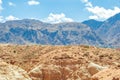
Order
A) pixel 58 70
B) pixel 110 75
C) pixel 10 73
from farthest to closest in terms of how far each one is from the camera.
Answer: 1. pixel 58 70
2. pixel 110 75
3. pixel 10 73

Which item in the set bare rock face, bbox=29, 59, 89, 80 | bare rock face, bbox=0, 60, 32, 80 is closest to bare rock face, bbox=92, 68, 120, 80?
bare rock face, bbox=0, 60, 32, 80

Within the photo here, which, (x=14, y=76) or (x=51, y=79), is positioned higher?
(x=14, y=76)

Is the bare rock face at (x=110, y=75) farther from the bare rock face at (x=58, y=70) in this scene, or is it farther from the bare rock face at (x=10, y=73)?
the bare rock face at (x=58, y=70)

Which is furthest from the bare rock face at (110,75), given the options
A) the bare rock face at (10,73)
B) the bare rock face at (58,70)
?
the bare rock face at (58,70)

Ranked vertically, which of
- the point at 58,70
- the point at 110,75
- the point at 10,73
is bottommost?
the point at 58,70

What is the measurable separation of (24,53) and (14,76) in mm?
116677

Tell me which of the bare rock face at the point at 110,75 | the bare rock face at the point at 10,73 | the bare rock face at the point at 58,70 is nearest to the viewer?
the bare rock face at the point at 10,73

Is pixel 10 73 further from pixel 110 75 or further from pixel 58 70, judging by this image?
pixel 58 70

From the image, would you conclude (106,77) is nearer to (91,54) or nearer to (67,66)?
(67,66)

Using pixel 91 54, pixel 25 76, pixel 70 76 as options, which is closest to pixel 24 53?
pixel 91 54

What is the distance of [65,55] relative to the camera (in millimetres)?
76438

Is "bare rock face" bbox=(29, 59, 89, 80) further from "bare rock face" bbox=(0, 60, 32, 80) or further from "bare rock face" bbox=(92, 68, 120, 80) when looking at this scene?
"bare rock face" bbox=(0, 60, 32, 80)

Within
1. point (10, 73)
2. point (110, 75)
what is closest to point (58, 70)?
point (110, 75)

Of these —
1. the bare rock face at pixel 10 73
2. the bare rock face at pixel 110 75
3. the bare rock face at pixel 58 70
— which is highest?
the bare rock face at pixel 10 73
